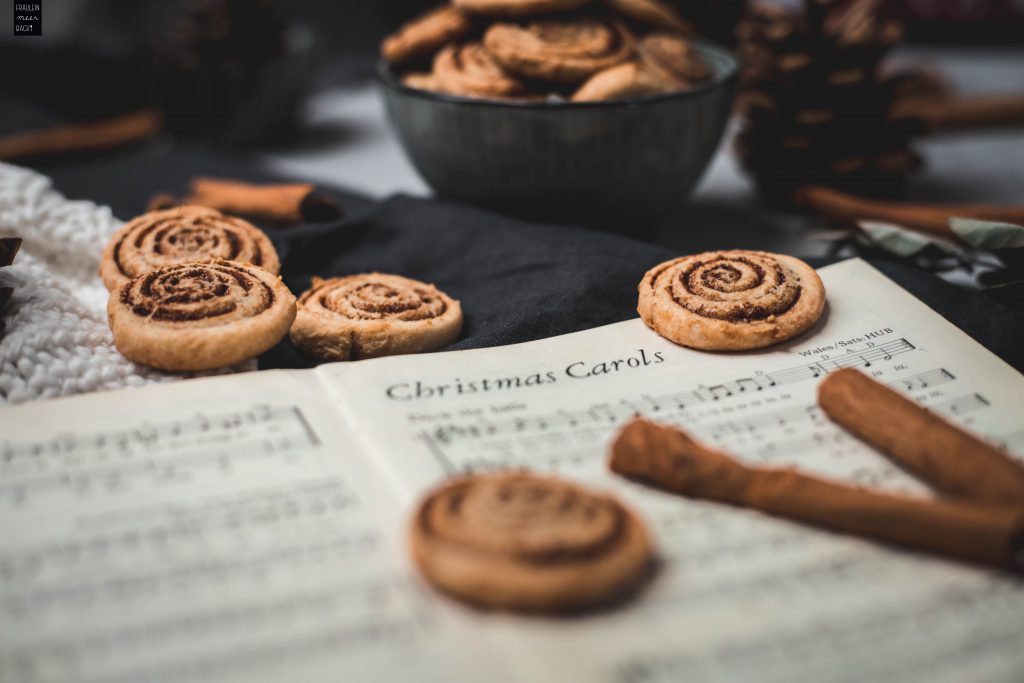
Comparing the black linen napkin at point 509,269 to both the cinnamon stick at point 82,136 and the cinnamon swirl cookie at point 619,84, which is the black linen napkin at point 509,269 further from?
the cinnamon stick at point 82,136

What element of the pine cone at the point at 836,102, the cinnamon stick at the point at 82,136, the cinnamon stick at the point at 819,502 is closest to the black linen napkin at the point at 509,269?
the cinnamon stick at the point at 819,502

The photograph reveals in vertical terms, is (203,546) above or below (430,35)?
below

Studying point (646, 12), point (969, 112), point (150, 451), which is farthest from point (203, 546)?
point (969, 112)

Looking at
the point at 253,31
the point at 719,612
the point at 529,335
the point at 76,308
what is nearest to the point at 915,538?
the point at 719,612

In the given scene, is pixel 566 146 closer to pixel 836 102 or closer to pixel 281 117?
pixel 836 102

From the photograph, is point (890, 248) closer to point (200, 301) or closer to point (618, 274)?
point (618, 274)

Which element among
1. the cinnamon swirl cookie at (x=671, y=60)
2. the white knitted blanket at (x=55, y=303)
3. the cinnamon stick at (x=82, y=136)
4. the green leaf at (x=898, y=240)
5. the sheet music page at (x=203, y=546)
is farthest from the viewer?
the cinnamon stick at (x=82, y=136)
